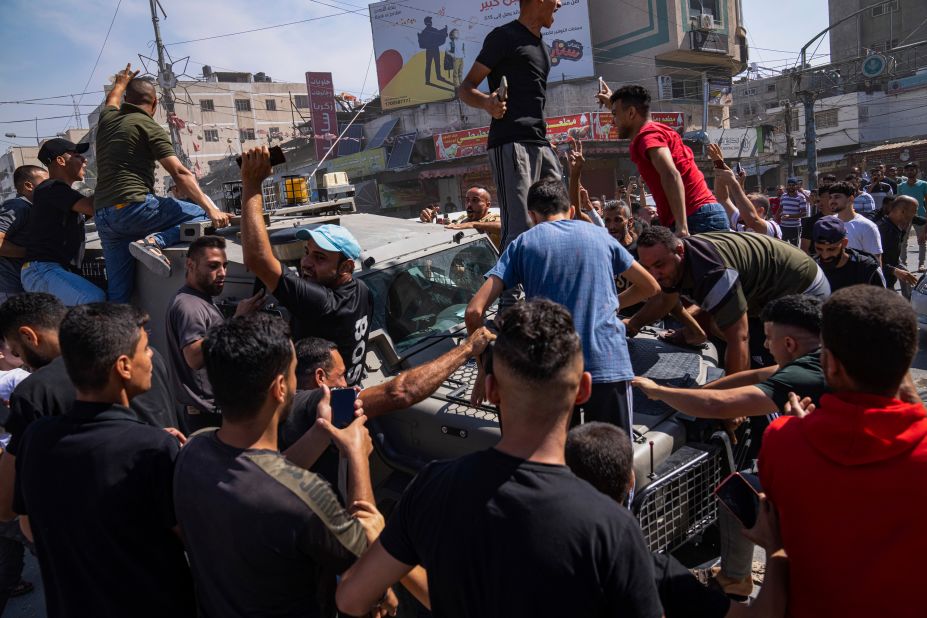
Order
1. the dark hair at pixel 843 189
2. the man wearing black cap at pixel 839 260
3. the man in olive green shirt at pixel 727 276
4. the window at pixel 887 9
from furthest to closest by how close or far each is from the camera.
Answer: the window at pixel 887 9 < the dark hair at pixel 843 189 < the man wearing black cap at pixel 839 260 < the man in olive green shirt at pixel 727 276

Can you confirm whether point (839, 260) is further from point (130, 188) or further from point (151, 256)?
point (130, 188)

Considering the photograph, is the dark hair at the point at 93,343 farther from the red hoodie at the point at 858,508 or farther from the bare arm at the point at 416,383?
the red hoodie at the point at 858,508

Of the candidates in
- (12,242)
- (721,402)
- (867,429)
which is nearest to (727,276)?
(721,402)

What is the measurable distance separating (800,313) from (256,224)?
233 centimetres

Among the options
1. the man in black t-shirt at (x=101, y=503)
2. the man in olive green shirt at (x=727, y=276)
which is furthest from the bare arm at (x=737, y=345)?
the man in black t-shirt at (x=101, y=503)

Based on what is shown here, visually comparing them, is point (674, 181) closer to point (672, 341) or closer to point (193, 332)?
point (672, 341)

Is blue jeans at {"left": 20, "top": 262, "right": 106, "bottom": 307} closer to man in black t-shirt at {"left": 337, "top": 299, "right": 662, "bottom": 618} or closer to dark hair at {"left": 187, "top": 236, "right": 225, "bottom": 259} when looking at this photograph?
dark hair at {"left": 187, "top": 236, "right": 225, "bottom": 259}

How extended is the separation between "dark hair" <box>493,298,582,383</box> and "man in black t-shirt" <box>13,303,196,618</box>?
1176 mm

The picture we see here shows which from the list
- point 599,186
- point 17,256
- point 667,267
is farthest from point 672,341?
point 599,186

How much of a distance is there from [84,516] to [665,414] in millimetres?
2457

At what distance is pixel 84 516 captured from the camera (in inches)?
78.0

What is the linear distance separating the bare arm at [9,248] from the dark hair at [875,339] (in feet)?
18.0

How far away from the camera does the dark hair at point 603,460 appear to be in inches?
73.0

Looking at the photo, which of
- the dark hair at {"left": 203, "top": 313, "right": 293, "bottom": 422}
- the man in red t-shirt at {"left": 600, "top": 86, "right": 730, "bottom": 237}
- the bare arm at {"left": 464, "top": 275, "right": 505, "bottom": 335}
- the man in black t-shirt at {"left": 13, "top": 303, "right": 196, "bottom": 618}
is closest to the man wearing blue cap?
the bare arm at {"left": 464, "top": 275, "right": 505, "bottom": 335}
